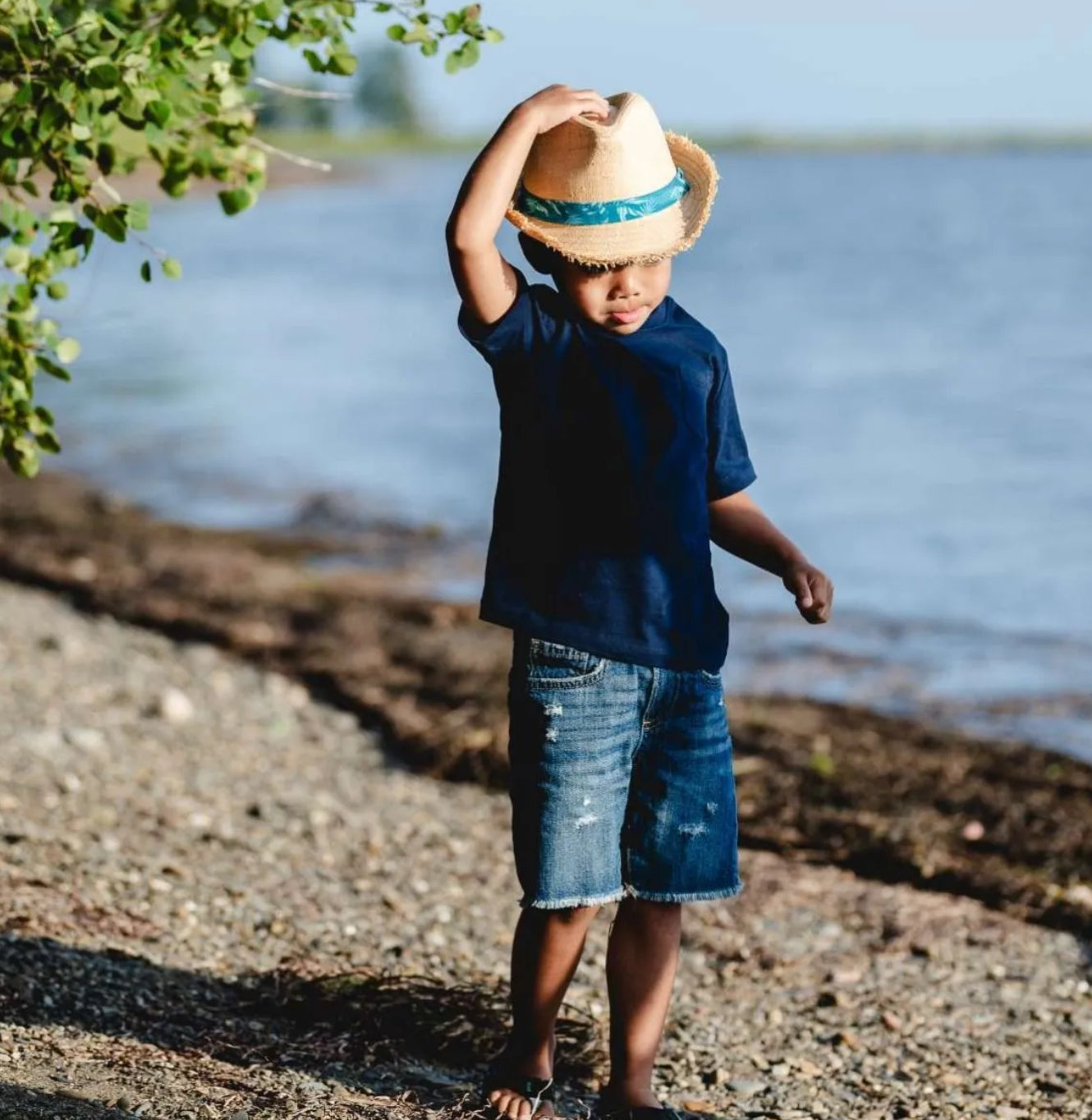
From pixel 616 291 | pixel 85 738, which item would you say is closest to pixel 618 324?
pixel 616 291

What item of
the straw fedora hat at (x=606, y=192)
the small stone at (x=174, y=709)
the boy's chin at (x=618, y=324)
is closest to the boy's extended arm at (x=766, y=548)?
the boy's chin at (x=618, y=324)

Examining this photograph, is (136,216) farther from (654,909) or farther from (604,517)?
(654,909)

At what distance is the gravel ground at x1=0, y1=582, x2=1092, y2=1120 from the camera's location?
4.12 m

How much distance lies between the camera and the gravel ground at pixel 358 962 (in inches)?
162

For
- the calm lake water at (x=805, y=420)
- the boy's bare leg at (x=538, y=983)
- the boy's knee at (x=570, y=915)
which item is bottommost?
the calm lake water at (x=805, y=420)

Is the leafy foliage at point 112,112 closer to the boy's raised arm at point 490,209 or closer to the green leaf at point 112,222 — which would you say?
the green leaf at point 112,222

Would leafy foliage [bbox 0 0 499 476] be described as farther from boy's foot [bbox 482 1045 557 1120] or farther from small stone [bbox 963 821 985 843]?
small stone [bbox 963 821 985 843]

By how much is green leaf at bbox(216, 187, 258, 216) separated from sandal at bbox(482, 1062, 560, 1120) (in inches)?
87.3

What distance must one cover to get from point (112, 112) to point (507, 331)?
1464mm

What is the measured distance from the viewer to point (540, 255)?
3.62 m

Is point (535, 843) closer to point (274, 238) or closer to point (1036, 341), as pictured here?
point (1036, 341)

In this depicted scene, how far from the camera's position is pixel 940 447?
17219mm

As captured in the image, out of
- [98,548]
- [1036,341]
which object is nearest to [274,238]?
[1036,341]

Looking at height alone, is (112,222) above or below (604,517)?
above
